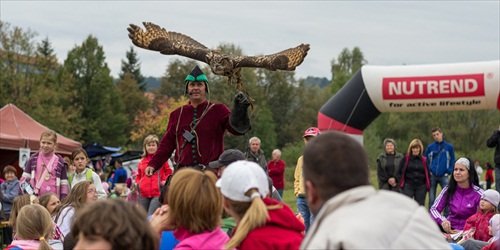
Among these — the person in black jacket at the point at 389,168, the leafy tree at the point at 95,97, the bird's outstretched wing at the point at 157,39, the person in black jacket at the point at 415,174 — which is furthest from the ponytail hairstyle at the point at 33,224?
the leafy tree at the point at 95,97

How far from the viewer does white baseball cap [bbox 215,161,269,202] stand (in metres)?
4.60

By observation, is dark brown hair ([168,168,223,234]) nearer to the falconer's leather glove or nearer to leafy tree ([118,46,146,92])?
the falconer's leather glove

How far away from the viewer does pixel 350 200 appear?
333 cm

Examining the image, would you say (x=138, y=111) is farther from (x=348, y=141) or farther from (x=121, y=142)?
(x=348, y=141)

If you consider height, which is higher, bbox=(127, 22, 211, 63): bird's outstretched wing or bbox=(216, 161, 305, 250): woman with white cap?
bbox=(127, 22, 211, 63): bird's outstretched wing

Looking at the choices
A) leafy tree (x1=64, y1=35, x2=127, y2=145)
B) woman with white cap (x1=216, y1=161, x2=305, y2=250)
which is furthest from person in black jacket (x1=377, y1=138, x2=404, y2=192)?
leafy tree (x1=64, y1=35, x2=127, y2=145)

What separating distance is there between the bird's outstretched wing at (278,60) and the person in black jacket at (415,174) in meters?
8.46

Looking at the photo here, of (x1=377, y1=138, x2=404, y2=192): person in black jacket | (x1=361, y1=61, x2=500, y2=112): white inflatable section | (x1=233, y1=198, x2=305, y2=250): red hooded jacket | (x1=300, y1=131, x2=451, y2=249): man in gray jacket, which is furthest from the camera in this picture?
(x1=377, y1=138, x2=404, y2=192): person in black jacket

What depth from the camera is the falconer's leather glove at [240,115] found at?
25.1 ft

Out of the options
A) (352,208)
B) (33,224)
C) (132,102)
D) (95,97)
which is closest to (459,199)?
(33,224)

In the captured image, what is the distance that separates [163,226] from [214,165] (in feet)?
9.84

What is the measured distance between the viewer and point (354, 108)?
5.17 m

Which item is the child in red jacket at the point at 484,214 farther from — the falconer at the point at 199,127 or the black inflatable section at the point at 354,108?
the black inflatable section at the point at 354,108

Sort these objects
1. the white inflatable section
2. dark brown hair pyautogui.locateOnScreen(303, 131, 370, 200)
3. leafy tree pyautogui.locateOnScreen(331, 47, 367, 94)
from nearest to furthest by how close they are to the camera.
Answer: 1. dark brown hair pyautogui.locateOnScreen(303, 131, 370, 200)
2. the white inflatable section
3. leafy tree pyautogui.locateOnScreen(331, 47, 367, 94)
